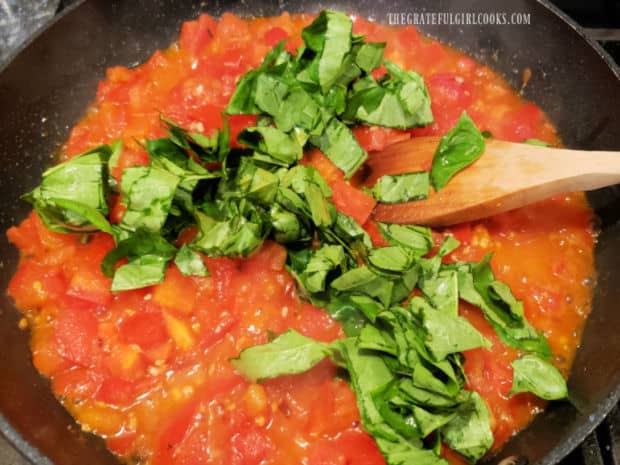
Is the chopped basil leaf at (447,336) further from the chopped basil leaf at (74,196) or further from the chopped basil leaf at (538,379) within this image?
the chopped basil leaf at (74,196)

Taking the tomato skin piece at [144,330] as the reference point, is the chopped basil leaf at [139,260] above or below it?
above

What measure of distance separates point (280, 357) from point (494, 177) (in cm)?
130

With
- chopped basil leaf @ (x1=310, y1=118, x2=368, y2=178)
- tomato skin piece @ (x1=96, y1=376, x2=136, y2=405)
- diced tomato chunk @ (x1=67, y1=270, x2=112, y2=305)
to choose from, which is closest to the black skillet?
tomato skin piece @ (x1=96, y1=376, x2=136, y2=405)

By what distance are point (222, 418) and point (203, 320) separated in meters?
0.43

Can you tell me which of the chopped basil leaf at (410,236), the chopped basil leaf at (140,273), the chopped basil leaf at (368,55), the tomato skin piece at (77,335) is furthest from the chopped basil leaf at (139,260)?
the chopped basil leaf at (368,55)

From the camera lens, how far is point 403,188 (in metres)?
2.66

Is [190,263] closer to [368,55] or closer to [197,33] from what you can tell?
[368,55]

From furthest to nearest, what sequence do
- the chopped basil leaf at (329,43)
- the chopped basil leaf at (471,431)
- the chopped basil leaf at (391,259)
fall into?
the chopped basil leaf at (329,43), the chopped basil leaf at (391,259), the chopped basil leaf at (471,431)

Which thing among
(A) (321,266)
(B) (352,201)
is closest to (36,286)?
(A) (321,266)

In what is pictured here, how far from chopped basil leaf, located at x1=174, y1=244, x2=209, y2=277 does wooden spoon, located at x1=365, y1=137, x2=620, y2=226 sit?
0.88m

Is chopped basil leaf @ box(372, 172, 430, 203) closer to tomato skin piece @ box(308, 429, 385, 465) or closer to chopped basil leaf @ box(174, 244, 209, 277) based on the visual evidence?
chopped basil leaf @ box(174, 244, 209, 277)

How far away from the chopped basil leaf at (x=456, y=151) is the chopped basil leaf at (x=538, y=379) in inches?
35.0

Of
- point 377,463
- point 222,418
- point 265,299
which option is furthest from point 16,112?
point 377,463

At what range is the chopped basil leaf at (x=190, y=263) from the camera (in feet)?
7.90
